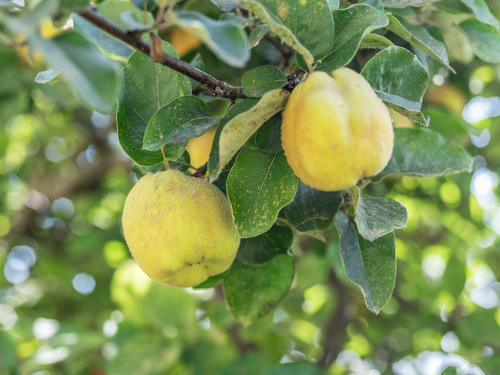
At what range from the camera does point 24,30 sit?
1.51ft

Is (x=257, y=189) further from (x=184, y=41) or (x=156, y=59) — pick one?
(x=184, y=41)

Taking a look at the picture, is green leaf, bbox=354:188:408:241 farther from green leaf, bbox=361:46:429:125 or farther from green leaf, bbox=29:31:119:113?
green leaf, bbox=29:31:119:113

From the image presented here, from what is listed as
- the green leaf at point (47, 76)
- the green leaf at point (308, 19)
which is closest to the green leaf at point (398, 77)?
the green leaf at point (308, 19)

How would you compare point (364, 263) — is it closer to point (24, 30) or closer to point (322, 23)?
point (322, 23)

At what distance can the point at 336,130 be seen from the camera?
2.07 ft

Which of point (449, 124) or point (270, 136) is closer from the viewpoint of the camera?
A: point (270, 136)

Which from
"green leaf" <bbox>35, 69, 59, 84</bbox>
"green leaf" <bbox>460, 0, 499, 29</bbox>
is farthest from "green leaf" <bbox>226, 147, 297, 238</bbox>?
"green leaf" <bbox>460, 0, 499, 29</bbox>

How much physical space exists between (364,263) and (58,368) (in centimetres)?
191

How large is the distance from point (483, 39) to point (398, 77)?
0.44 meters

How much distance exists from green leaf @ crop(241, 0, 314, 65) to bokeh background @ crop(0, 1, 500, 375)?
0.58 m

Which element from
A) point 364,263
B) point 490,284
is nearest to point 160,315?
point 364,263

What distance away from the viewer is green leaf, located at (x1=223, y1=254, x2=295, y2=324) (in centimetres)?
105

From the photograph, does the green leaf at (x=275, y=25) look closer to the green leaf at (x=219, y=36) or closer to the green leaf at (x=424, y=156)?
the green leaf at (x=219, y=36)

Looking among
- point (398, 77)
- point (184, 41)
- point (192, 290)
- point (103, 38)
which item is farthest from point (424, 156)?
point (192, 290)
